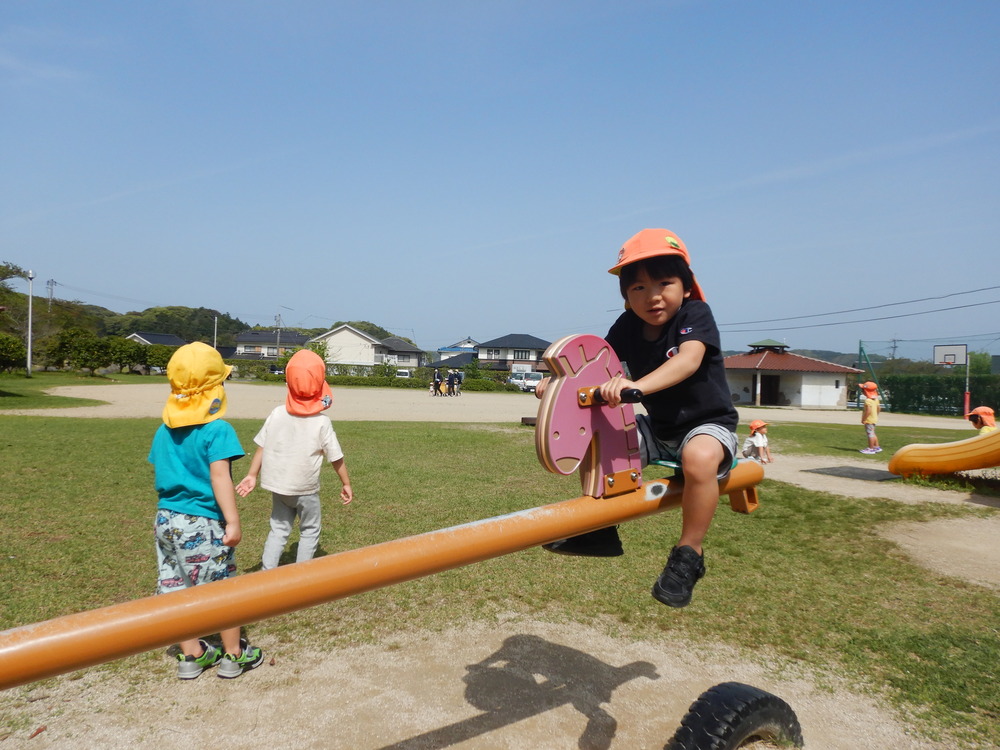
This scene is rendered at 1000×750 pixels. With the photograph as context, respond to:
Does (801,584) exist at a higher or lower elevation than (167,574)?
lower

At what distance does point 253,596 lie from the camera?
1521mm

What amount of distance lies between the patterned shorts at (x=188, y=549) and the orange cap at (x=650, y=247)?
239 cm

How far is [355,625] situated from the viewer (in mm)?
4148

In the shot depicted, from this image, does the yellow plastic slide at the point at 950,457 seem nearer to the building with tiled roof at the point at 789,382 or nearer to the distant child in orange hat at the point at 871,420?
the distant child in orange hat at the point at 871,420

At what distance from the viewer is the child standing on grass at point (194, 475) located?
3.29 meters

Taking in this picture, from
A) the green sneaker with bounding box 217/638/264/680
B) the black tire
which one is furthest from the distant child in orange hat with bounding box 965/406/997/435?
A: the green sneaker with bounding box 217/638/264/680

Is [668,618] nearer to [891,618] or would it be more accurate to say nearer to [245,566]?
[891,618]

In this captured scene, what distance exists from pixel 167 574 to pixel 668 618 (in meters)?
2.87

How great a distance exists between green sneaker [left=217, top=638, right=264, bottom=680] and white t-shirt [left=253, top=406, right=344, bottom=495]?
1041 millimetres

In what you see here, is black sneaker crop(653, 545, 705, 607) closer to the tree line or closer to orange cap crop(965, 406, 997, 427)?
orange cap crop(965, 406, 997, 427)

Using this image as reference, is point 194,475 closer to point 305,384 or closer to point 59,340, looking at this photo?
point 305,384

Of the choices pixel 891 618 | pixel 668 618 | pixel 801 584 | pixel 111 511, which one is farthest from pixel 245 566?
pixel 891 618

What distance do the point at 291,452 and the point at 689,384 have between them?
2941 millimetres

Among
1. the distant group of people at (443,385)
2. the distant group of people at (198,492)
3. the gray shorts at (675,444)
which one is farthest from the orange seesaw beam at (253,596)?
the distant group of people at (443,385)
